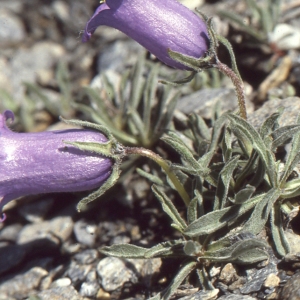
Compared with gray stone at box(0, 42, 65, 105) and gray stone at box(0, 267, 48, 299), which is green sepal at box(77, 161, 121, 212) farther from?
gray stone at box(0, 42, 65, 105)

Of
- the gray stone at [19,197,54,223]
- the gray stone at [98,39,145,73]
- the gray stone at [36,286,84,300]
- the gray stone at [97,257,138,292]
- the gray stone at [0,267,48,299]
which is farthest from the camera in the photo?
the gray stone at [98,39,145,73]

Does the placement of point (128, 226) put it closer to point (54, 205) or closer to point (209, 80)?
point (54, 205)

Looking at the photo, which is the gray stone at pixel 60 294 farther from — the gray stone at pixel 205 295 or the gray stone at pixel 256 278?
the gray stone at pixel 256 278

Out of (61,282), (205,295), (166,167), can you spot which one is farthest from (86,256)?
(205,295)

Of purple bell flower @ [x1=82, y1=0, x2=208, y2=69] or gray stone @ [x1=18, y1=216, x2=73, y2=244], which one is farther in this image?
gray stone @ [x1=18, y1=216, x2=73, y2=244]

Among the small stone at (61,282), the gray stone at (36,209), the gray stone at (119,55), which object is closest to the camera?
the small stone at (61,282)

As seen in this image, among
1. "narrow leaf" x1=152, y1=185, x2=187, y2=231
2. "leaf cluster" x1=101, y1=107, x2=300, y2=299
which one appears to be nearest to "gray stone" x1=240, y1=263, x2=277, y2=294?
"leaf cluster" x1=101, y1=107, x2=300, y2=299

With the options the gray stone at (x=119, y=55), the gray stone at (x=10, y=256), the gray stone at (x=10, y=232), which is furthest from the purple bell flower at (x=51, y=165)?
the gray stone at (x=119, y=55)

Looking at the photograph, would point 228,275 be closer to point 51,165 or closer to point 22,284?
point 51,165
